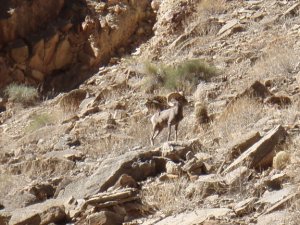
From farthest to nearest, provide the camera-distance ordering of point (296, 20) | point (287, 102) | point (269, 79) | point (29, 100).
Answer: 1. point (29, 100)
2. point (296, 20)
3. point (269, 79)
4. point (287, 102)

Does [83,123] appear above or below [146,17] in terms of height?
below

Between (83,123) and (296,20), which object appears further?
(296,20)

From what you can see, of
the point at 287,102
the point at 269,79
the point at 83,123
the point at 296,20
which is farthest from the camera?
the point at 296,20

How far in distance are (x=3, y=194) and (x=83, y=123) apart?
3.62 metres

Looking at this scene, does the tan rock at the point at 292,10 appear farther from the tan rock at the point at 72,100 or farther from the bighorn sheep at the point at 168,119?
the bighorn sheep at the point at 168,119

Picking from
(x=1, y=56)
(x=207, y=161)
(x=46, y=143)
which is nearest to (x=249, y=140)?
(x=207, y=161)

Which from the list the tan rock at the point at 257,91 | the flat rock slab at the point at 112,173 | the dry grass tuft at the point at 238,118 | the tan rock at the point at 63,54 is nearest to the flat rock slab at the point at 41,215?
the flat rock slab at the point at 112,173

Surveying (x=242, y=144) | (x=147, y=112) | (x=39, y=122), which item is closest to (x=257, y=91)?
(x=147, y=112)

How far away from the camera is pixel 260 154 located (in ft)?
21.9

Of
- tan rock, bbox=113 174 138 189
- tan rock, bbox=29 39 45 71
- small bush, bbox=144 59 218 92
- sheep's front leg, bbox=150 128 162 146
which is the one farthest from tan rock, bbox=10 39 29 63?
tan rock, bbox=113 174 138 189

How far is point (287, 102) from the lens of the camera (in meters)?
9.12

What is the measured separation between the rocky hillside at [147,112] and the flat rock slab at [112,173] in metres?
0.02

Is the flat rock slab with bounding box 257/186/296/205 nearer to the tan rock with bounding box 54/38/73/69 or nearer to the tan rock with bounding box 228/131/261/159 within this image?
the tan rock with bounding box 228/131/261/159

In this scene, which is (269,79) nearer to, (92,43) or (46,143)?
(46,143)
